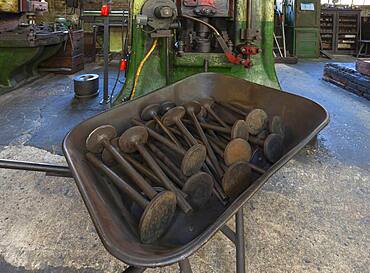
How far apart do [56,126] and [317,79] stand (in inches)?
140

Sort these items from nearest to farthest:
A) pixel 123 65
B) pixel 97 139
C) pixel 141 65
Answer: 1. pixel 97 139
2. pixel 141 65
3. pixel 123 65

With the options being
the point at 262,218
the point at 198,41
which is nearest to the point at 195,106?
the point at 262,218

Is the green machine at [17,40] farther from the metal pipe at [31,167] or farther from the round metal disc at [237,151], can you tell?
the round metal disc at [237,151]

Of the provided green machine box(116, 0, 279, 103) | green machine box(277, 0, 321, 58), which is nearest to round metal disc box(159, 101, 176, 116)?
green machine box(116, 0, 279, 103)

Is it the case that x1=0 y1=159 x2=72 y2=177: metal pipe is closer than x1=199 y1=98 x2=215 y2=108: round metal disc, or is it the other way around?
x1=0 y1=159 x2=72 y2=177: metal pipe

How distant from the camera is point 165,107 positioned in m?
1.44

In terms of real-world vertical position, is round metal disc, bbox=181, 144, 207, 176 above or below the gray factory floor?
above

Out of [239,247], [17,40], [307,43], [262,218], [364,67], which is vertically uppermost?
[307,43]

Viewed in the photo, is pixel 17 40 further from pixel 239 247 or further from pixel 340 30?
pixel 340 30

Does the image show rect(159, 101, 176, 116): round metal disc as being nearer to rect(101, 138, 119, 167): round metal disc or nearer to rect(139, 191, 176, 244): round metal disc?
rect(101, 138, 119, 167): round metal disc

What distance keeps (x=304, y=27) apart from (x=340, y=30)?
1.28 meters

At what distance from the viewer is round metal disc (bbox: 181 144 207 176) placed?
113cm

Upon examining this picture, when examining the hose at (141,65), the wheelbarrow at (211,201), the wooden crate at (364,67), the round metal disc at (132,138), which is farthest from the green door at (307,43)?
the round metal disc at (132,138)

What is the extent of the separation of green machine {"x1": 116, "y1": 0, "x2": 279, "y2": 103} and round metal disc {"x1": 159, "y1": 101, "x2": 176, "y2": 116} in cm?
108
